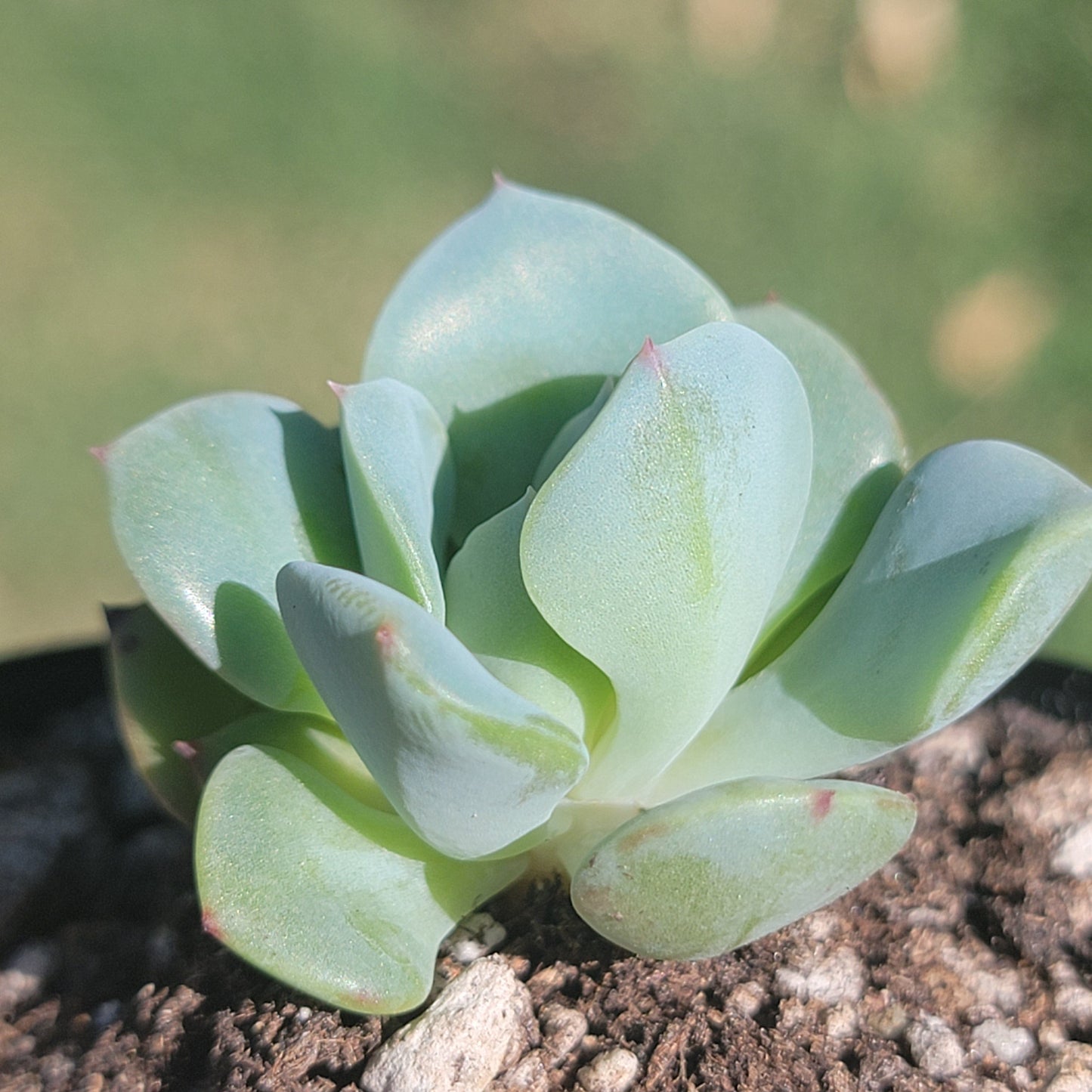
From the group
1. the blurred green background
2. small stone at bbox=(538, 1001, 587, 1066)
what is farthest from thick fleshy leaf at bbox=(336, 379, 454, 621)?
the blurred green background

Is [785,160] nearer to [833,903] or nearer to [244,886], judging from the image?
[833,903]

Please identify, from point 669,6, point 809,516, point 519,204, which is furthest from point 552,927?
point 669,6

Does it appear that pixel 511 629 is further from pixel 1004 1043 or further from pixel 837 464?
pixel 1004 1043

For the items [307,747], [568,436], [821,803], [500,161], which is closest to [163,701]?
[307,747]

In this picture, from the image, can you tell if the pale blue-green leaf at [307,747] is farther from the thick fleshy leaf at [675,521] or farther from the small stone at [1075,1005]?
the small stone at [1075,1005]

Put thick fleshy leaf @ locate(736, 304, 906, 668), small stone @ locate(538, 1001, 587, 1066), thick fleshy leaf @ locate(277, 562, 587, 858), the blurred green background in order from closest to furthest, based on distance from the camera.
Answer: thick fleshy leaf @ locate(277, 562, 587, 858) → small stone @ locate(538, 1001, 587, 1066) → thick fleshy leaf @ locate(736, 304, 906, 668) → the blurred green background

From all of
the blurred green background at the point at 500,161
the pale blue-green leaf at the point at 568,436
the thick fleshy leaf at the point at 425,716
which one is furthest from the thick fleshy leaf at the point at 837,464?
the blurred green background at the point at 500,161

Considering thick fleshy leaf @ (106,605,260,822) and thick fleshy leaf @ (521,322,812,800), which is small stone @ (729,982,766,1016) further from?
thick fleshy leaf @ (106,605,260,822)
